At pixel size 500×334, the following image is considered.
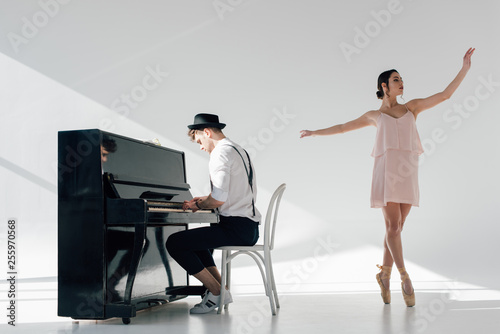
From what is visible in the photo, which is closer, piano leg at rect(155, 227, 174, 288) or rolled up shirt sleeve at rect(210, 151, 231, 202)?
rolled up shirt sleeve at rect(210, 151, 231, 202)

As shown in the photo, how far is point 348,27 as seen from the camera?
6848 mm

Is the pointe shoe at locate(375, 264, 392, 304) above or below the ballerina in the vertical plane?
below

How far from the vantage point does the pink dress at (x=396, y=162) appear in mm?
3748

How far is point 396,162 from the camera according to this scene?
3.81m

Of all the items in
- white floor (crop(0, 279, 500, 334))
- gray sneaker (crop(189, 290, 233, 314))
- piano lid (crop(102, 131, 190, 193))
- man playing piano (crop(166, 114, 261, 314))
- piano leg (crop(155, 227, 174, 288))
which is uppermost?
piano lid (crop(102, 131, 190, 193))

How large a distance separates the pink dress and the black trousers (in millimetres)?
918

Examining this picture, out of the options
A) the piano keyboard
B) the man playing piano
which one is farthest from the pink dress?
the piano keyboard

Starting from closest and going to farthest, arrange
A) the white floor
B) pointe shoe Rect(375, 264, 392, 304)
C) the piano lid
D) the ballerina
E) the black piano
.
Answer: the white floor < the black piano < the piano lid < the ballerina < pointe shoe Rect(375, 264, 392, 304)

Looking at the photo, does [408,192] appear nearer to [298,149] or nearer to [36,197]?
[298,149]

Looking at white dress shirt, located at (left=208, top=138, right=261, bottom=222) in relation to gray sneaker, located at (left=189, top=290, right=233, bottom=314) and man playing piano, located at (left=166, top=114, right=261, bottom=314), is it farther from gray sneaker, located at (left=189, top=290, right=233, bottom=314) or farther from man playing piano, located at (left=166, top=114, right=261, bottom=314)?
gray sneaker, located at (left=189, top=290, right=233, bottom=314)

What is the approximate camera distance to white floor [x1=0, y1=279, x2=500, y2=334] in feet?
9.95

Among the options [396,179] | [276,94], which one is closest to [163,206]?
[396,179]

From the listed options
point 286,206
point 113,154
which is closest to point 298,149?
point 286,206

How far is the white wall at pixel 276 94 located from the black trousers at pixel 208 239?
127 inches
